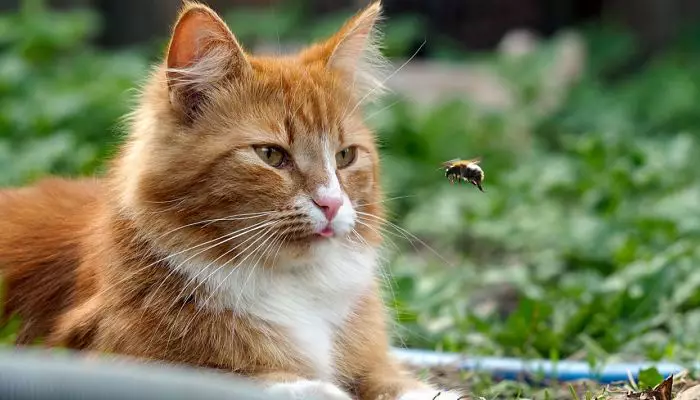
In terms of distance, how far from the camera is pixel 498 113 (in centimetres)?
863

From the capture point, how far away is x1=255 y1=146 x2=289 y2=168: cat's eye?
2.97 m

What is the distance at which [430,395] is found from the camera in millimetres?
3080

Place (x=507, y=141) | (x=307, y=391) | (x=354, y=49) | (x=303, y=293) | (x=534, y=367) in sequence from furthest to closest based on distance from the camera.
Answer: (x=507, y=141) → (x=534, y=367) → (x=354, y=49) → (x=303, y=293) → (x=307, y=391)

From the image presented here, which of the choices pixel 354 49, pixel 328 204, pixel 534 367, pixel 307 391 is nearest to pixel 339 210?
pixel 328 204

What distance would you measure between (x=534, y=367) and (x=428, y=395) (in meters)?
0.90

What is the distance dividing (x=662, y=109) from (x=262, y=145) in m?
6.44

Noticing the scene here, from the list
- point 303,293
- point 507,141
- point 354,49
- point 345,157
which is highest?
point 507,141

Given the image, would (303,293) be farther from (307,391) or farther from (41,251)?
(41,251)

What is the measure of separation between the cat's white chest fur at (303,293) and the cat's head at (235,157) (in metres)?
0.05

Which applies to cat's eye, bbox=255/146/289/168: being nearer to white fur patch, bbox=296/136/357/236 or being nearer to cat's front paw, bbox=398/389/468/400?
white fur patch, bbox=296/136/357/236

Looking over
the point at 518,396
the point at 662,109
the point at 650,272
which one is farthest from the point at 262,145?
the point at 662,109

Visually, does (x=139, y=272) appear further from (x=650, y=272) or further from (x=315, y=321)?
(x=650, y=272)

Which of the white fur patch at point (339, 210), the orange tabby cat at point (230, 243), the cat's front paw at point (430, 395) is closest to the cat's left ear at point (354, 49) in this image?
the orange tabby cat at point (230, 243)

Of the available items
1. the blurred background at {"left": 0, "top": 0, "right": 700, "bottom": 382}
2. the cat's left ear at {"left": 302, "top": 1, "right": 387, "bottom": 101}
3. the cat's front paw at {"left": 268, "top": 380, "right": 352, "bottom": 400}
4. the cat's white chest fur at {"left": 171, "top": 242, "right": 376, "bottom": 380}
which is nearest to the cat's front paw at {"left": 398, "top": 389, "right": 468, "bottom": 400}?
the cat's white chest fur at {"left": 171, "top": 242, "right": 376, "bottom": 380}
